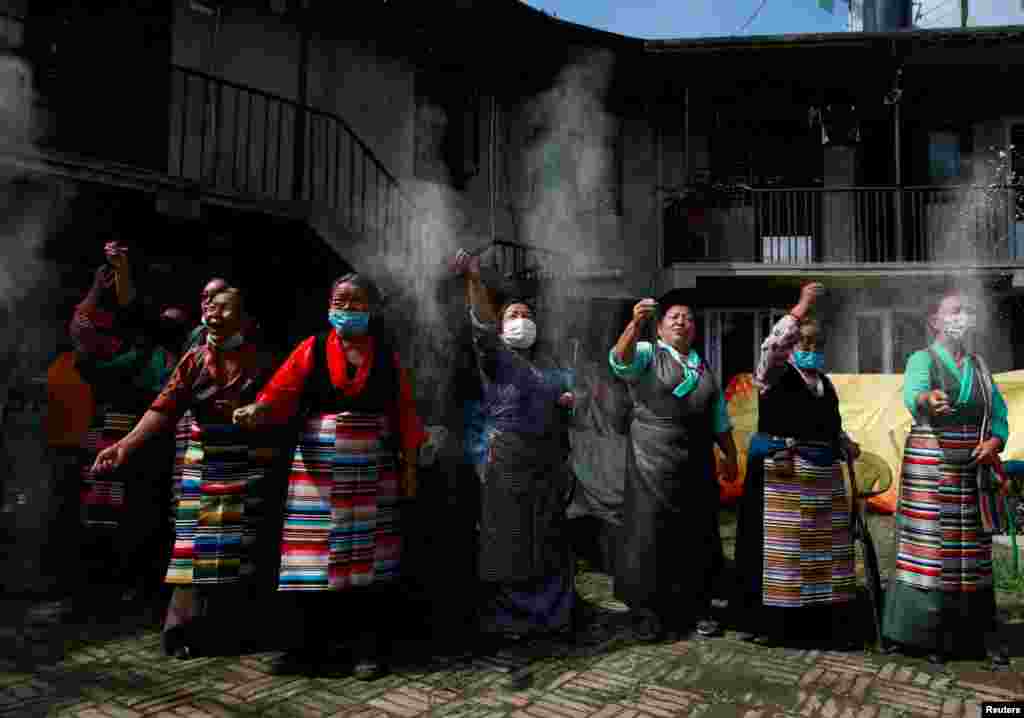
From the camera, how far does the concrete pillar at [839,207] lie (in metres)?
12.8

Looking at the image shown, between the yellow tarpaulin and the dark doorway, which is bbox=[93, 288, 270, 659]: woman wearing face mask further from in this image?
the dark doorway

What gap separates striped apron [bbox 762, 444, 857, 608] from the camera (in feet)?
12.5

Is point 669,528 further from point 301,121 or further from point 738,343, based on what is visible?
point 738,343

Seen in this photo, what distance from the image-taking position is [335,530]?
3336 millimetres

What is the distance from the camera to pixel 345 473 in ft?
11.2

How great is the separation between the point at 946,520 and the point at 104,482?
488 centimetres

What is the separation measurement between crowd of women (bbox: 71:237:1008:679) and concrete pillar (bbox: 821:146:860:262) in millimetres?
9725

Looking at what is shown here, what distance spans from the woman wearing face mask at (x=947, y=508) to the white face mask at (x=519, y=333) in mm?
2034

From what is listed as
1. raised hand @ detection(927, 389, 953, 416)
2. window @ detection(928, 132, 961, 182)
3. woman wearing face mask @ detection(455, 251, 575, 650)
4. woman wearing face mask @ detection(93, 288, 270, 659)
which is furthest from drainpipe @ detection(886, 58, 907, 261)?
woman wearing face mask @ detection(93, 288, 270, 659)

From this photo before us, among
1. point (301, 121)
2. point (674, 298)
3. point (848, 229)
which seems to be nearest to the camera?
point (301, 121)

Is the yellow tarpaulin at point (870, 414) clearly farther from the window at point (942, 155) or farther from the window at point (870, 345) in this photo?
the window at point (942, 155)

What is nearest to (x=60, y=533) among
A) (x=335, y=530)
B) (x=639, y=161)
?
(x=335, y=530)

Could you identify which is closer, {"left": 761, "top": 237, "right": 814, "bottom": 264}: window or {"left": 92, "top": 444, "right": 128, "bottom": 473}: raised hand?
{"left": 92, "top": 444, "right": 128, "bottom": 473}: raised hand

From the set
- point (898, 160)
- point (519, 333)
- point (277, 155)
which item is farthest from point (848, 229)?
point (519, 333)
